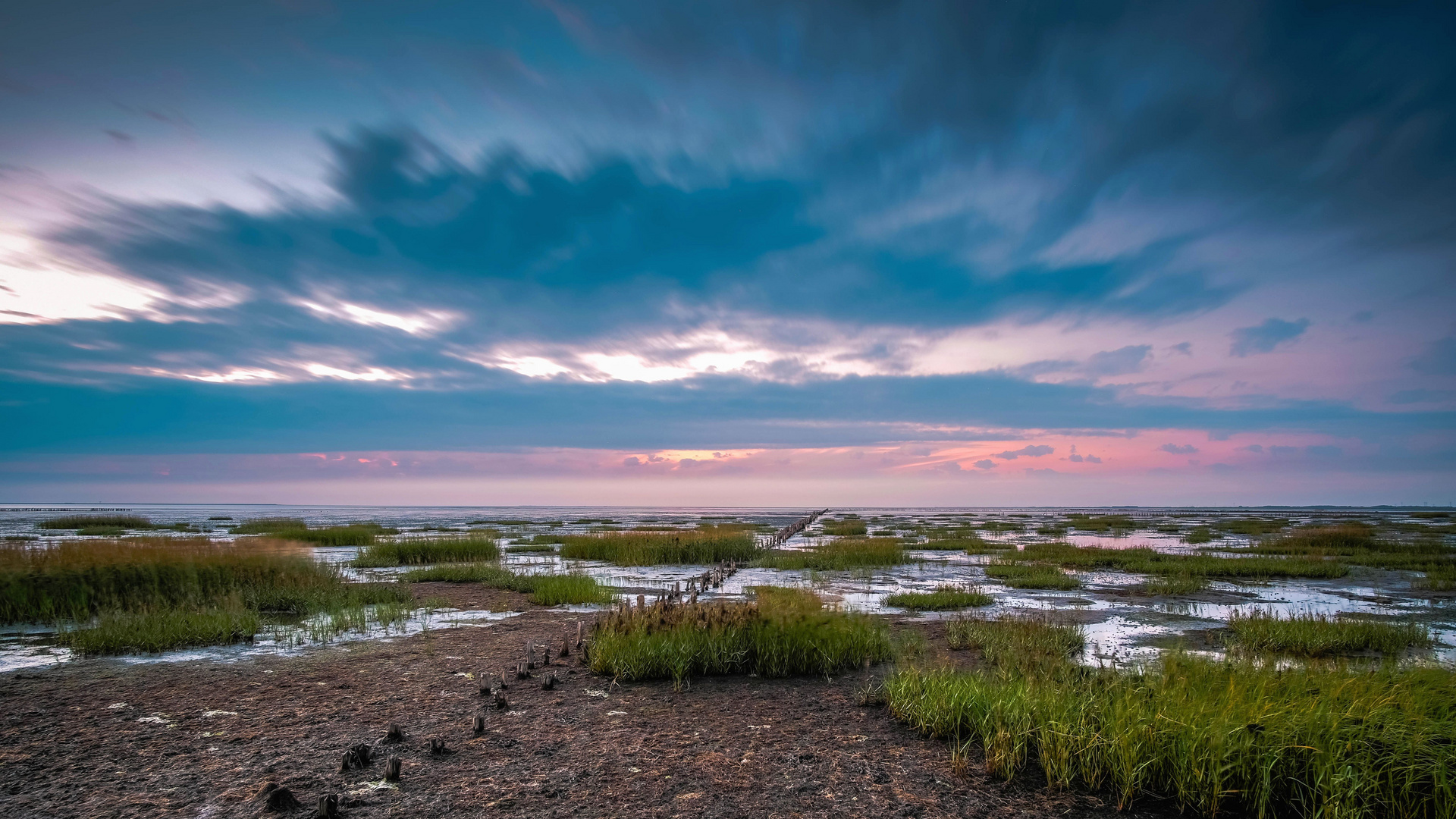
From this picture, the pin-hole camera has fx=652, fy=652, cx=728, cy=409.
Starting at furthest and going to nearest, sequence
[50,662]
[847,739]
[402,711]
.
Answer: [50,662], [402,711], [847,739]

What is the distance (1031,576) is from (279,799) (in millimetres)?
22131

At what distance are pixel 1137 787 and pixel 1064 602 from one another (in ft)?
42.6

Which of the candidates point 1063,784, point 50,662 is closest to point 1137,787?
point 1063,784

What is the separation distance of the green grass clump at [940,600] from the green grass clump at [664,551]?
36.0ft

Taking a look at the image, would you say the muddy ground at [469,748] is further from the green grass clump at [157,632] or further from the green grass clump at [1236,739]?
the green grass clump at [157,632]

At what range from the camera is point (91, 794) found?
5.82 metres

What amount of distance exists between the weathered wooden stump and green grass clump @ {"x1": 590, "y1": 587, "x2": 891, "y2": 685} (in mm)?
4596

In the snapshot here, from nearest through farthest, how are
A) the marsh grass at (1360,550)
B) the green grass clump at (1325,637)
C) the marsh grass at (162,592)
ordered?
the green grass clump at (1325,637), the marsh grass at (162,592), the marsh grass at (1360,550)

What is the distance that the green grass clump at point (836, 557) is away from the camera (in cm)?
2597

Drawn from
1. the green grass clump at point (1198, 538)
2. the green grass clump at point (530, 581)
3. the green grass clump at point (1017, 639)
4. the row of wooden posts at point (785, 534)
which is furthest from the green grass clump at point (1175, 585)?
the green grass clump at point (1198, 538)

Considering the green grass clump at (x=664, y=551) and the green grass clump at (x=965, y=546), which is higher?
the green grass clump at (x=664, y=551)

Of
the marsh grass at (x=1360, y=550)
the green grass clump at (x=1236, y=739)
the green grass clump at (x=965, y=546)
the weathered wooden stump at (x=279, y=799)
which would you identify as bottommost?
the green grass clump at (x=965, y=546)

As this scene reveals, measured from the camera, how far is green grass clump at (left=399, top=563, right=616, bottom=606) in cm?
1733

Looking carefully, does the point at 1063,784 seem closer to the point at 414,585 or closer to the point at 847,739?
the point at 847,739
